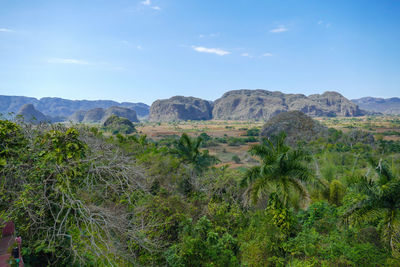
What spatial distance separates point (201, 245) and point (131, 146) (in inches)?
504

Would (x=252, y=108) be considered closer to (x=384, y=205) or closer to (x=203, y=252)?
(x=384, y=205)

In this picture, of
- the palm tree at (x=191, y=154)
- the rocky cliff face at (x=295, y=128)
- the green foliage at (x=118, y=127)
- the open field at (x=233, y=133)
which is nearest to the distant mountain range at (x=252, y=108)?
the open field at (x=233, y=133)

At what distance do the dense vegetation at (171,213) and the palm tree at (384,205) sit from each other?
0.10 feet

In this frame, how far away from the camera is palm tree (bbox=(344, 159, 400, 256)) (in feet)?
26.4

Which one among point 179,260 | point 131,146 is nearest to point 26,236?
point 179,260

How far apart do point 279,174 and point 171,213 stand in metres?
4.78

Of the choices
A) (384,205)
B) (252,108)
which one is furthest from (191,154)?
(252,108)

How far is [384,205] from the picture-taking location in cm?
836

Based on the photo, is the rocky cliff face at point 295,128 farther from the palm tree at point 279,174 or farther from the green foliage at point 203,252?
the green foliage at point 203,252

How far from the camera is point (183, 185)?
15898mm

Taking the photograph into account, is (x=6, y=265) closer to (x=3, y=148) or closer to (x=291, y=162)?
(x=3, y=148)

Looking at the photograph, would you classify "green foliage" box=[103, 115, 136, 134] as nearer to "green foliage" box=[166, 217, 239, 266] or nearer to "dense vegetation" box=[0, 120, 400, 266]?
"dense vegetation" box=[0, 120, 400, 266]

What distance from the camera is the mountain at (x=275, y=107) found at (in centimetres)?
14788

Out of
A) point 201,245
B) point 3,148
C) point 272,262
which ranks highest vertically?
point 3,148
